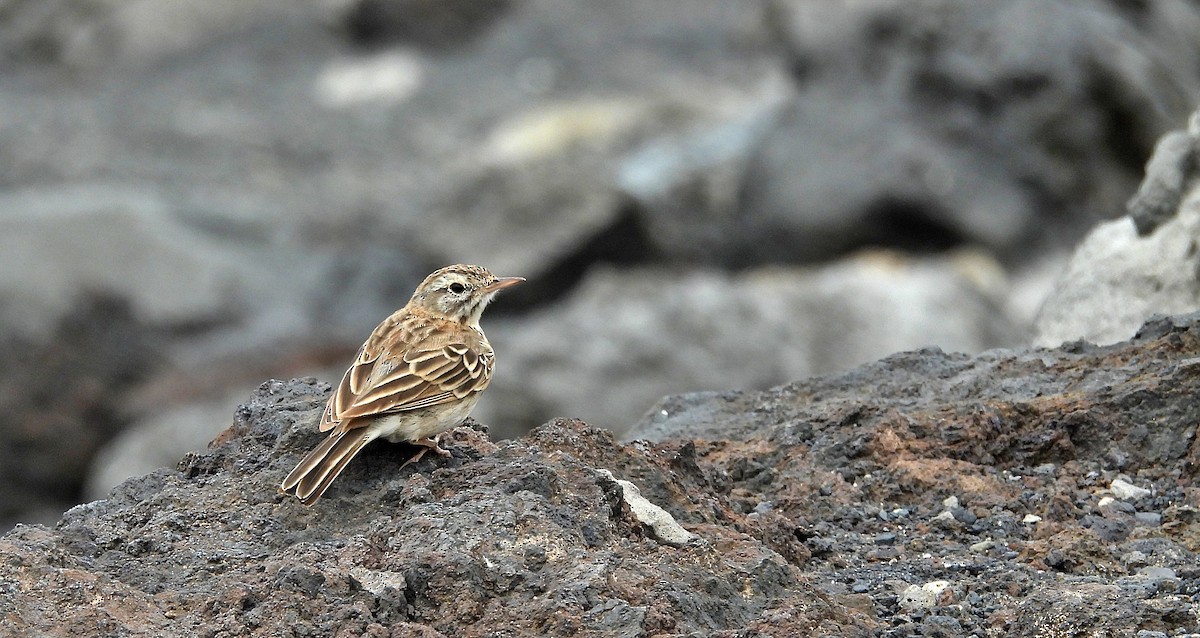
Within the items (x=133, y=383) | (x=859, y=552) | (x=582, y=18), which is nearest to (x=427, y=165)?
(x=582, y=18)

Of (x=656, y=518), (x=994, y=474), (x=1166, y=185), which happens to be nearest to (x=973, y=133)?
(x=1166, y=185)

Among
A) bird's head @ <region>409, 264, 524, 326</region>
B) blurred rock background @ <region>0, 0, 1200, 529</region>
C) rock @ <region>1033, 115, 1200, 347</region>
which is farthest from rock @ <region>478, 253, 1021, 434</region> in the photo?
bird's head @ <region>409, 264, 524, 326</region>

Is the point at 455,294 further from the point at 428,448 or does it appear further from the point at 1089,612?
the point at 1089,612

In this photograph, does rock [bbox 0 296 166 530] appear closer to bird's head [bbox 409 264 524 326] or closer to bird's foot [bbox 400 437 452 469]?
bird's head [bbox 409 264 524 326]

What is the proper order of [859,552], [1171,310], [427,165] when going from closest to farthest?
[859,552] → [1171,310] → [427,165]

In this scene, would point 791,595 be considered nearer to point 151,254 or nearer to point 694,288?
point 694,288
